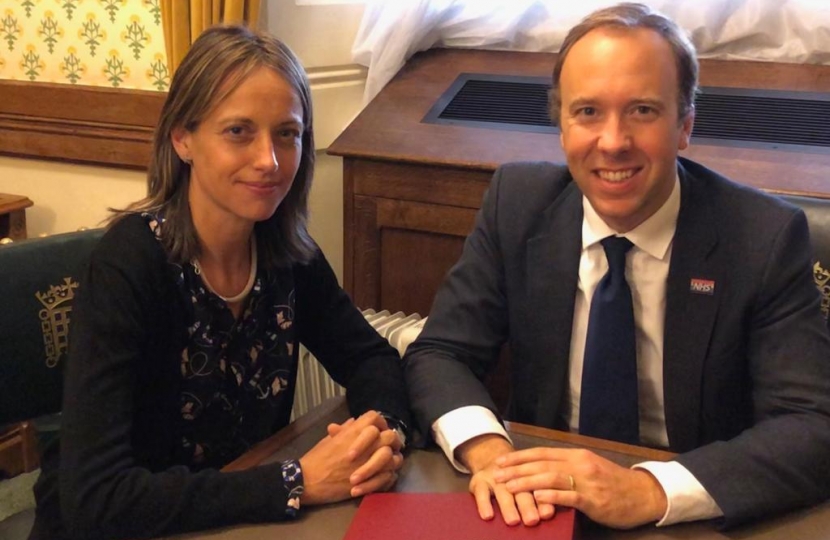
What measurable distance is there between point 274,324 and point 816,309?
32.7 inches

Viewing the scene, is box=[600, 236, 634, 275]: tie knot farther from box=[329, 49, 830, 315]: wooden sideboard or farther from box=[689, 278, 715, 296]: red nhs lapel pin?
box=[329, 49, 830, 315]: wooden sideboard

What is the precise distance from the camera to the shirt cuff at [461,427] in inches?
47.2

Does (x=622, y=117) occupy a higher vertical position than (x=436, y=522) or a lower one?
higher

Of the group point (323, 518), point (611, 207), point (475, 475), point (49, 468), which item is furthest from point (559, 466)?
point (49, 468)

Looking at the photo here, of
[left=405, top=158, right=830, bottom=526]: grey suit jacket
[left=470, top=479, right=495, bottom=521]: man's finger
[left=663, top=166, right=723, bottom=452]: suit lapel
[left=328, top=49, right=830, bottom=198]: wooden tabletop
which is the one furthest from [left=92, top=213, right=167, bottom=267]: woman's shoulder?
[left=328, top=49, right=830, bottom=198]: wooden tabletop

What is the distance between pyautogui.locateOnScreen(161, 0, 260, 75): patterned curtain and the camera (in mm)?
2119

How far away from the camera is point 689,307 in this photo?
133 cm

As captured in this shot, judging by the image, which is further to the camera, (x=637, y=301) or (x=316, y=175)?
(x=316, y=175)

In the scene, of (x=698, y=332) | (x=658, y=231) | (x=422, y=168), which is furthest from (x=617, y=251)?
(x=422, y=168)

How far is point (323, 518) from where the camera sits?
1.05 m

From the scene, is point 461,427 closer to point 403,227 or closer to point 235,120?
point 235,120

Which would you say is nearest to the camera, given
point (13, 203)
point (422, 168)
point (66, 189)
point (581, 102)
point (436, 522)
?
point (436, 522)

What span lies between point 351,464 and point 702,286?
0.60 metres

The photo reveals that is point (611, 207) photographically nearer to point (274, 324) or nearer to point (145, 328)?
point (274, 324)
